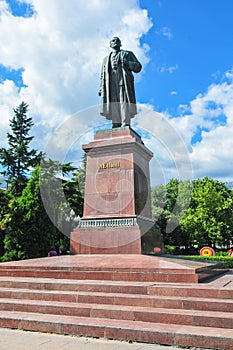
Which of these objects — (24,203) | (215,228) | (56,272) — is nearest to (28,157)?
(24,203)

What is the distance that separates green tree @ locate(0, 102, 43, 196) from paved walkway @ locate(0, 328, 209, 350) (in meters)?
25.8

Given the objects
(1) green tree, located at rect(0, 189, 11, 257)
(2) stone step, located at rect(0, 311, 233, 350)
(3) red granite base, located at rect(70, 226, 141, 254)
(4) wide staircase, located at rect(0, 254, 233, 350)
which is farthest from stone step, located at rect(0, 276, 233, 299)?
(1) green tree, located at rect(0, 189, 11, 257)

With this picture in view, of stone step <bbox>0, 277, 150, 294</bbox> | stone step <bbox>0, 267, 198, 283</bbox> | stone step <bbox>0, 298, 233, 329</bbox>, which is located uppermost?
stone step <bbox>0, 267, 198, 283</bbox>

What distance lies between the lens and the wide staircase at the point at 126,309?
432 cm

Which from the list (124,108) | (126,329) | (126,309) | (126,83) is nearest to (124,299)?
(126,309)

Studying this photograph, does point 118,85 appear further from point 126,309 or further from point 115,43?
point 126,309

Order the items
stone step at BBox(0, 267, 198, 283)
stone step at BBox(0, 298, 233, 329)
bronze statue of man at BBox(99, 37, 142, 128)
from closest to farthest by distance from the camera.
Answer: stone step at BBox(0, 298, 233, 329) < stone step at BBox(0, 267, 198, 283) < bronze statue of man at BBox(99, 37, 142, 128)

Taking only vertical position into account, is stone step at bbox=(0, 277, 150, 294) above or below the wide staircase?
above

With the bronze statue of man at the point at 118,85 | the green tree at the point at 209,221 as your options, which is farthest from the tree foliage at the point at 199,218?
the bronze statue of man at the point at 118,85

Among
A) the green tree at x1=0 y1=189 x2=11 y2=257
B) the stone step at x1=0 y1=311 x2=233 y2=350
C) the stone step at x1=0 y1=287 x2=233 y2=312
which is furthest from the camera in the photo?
the green tree at x1=0 y1=189 x2=11 y2=257

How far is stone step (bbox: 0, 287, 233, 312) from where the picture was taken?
4.86 m

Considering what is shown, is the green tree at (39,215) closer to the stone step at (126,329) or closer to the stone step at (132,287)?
the stone step at (132,287)

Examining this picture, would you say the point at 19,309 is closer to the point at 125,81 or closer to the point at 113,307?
the point at 113,307

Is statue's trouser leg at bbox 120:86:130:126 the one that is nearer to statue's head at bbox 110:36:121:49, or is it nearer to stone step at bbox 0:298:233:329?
statue's head at bbox 110:36:121:49
